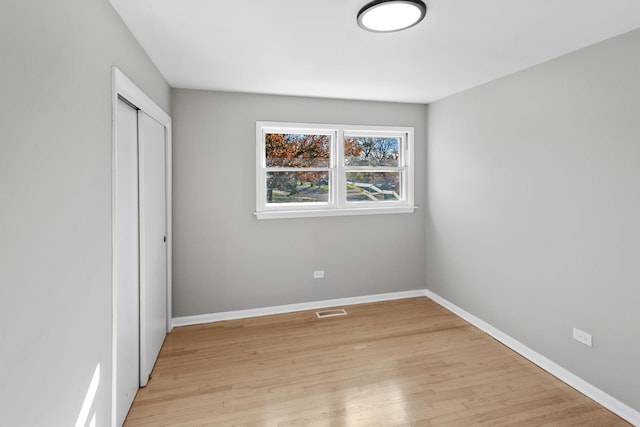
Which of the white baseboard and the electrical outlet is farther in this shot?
the electrical outlet

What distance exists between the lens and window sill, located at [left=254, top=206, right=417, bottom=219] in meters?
3.87

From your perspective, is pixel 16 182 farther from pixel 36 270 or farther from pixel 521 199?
pixel 521 199

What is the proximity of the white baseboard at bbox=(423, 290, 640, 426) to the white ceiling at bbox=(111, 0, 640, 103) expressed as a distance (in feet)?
7.99

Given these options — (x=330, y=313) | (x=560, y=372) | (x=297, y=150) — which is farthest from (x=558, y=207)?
(x=297, y=150)

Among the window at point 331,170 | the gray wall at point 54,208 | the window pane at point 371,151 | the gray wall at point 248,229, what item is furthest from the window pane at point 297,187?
the gray wall at point 54,208

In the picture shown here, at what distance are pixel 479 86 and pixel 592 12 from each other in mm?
1536

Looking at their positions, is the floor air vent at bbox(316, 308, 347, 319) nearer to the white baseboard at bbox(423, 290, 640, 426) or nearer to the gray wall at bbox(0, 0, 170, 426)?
the white baseboard at bbox(423, 290, 640, 426)

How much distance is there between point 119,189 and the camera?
209 cm

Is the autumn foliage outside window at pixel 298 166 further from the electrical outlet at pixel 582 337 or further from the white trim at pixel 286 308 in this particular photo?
the electrical outlet at pixel 582 337

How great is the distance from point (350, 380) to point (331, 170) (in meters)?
2.37

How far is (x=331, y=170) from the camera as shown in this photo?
418 cm

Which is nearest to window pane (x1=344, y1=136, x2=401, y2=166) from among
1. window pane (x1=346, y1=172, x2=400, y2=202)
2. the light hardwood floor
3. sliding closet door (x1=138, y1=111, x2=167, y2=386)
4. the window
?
the window

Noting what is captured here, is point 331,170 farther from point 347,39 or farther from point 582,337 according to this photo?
point 582,337

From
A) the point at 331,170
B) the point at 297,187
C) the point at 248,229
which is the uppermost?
the point at 331,170
